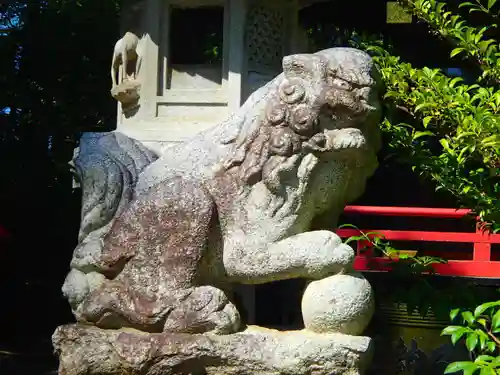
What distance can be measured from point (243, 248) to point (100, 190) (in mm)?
596

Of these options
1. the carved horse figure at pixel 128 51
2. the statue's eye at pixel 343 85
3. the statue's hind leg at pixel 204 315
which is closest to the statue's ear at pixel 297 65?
the statue's eye at pixel 343 85

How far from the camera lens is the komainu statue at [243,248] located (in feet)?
7.82

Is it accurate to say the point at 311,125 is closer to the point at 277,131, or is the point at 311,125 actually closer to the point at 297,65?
the point at 277,131

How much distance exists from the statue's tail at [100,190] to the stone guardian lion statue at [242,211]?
11mm

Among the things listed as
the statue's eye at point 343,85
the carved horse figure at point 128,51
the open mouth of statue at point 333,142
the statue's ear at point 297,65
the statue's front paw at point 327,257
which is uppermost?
the carved horse figure at point 128,51

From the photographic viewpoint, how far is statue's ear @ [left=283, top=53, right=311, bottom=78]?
8.21 ft

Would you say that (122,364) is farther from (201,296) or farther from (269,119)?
(269,119)

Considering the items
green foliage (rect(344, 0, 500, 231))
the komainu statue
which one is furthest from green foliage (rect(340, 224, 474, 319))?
the komainu statue

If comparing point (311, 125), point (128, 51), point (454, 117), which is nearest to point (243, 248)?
point (311, 125)

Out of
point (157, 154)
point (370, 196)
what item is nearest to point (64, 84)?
point (370, 196)

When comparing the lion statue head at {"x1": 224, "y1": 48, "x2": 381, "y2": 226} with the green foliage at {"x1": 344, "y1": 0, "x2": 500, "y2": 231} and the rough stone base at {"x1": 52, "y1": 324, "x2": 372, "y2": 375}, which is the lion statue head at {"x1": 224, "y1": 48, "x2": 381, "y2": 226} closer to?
the green foliage at {"x1": 344, "y1": 0, "x2": 500, "y2": 231}

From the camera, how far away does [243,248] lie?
8.20 ft

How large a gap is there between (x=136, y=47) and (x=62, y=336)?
145 cm

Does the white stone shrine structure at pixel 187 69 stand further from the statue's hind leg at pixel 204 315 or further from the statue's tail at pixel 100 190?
the statue's hind leg at pixel 204 315
